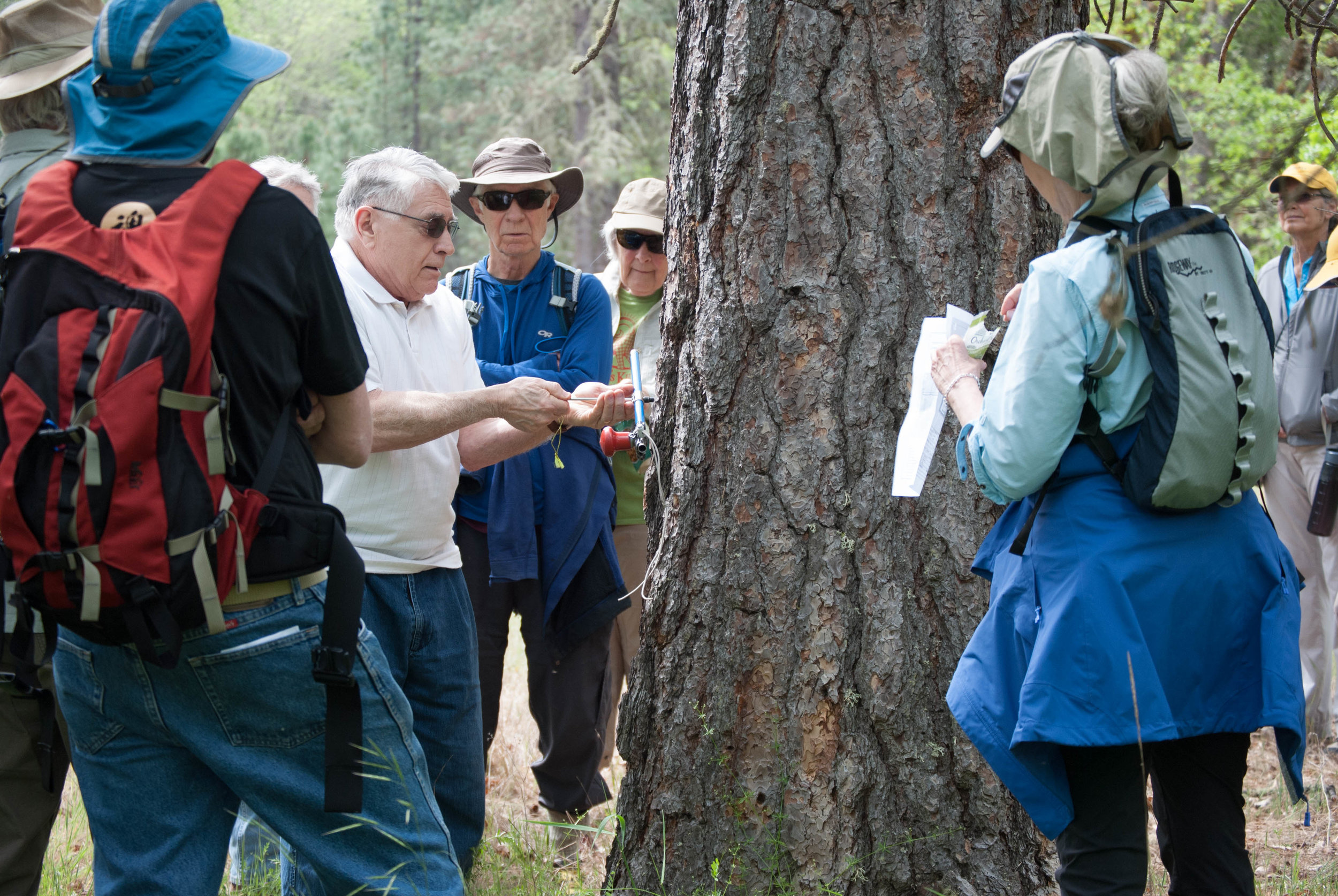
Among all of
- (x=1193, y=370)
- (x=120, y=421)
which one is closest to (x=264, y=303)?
(x=120, y=421)

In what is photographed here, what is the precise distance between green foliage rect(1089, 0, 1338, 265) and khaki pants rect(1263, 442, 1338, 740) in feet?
4.09

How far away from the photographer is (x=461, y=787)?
3035mm

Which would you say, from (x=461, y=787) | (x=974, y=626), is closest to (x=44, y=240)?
(x=461, y=787)

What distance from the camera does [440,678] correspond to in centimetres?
304

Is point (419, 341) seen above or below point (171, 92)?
below

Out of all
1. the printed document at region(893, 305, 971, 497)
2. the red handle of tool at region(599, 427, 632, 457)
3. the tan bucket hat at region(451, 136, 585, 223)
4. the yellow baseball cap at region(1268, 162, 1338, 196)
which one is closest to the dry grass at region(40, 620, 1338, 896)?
the red handle of tool at region(599, 427, 632, 457)

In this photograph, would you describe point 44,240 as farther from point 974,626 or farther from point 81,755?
point 974,626

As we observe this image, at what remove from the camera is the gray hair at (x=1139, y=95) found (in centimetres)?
193

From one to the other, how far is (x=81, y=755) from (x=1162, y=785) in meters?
1.97

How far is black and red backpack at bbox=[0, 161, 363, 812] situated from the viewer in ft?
5.74

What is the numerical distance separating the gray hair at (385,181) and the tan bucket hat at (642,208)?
159cm

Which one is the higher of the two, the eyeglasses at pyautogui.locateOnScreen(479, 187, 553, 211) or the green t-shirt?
the eyeglasses at pyautogui.locateOnScreen(479, 187, 553, 211)

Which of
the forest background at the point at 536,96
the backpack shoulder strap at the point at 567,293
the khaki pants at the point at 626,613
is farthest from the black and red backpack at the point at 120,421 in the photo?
the forest background at the point at 536,96

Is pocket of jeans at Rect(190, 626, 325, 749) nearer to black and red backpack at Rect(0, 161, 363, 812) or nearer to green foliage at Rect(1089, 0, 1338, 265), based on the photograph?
black and red backpack at Rect(0, 161, 363, 812)
